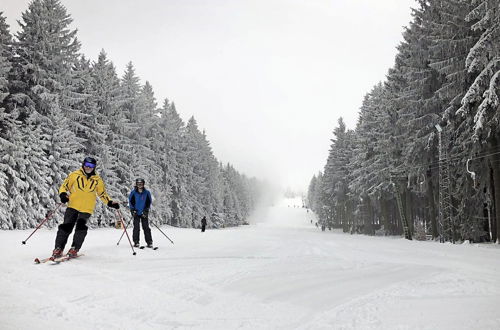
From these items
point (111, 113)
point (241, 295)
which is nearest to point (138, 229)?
point (241, 295)

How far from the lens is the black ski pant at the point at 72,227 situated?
24.8 feet

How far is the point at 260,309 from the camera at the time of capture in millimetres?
4395

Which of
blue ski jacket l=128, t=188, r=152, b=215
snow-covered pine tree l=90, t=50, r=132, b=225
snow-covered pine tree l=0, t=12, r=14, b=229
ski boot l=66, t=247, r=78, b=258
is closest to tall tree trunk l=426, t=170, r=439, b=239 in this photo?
blue ski jacket l=128, t=188, r=152, b=215

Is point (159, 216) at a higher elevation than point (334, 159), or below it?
below

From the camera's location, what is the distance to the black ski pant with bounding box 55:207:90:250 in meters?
7.55

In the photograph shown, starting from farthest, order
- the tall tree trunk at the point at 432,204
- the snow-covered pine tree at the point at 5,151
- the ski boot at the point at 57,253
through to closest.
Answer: the tall tree trunk at the point at 432,204, the snow-covered pine tree at the point at 5,151, the ski boot at the point at 57,253

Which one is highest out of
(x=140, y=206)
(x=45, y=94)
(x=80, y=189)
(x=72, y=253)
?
(x=45, y=94)

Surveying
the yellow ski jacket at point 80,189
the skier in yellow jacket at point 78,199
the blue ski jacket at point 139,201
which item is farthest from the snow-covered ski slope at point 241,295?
the blue ski jacket at point 139,201

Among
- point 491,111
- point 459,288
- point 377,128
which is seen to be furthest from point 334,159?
point 459,288

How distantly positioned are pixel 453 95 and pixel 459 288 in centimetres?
1574

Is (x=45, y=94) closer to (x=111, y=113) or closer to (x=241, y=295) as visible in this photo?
(x=111, y=113)

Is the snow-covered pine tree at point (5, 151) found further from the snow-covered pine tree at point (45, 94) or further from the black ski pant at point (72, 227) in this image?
the black ski pant at point (72, 227)

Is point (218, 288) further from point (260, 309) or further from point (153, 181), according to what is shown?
point (153, 181)

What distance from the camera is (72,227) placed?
7844mm
